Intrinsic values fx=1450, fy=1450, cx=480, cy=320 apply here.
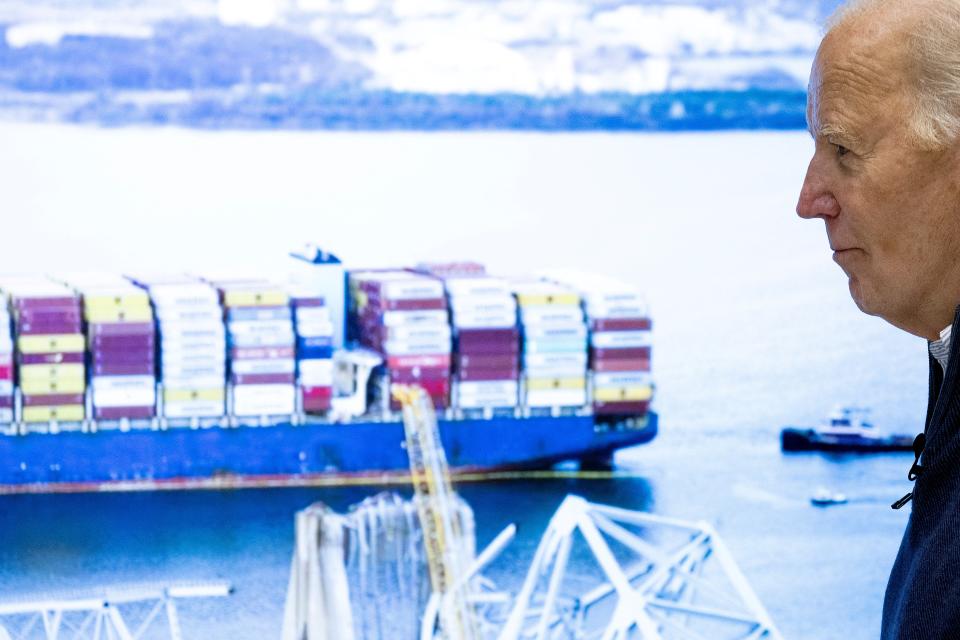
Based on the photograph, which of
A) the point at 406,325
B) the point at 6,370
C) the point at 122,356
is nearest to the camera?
the point at 6,370

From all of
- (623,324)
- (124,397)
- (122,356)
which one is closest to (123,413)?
(124,397)

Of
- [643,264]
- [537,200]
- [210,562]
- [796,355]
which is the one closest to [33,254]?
[210,562]

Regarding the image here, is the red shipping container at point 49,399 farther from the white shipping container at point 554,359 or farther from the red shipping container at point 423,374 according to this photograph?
the white shipping container at point 554,359

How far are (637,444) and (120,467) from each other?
1835 mm

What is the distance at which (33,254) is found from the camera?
14.2ft

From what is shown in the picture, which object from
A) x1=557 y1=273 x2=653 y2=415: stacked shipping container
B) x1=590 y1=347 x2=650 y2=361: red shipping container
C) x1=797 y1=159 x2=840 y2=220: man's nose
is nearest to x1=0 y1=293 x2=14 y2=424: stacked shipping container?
x1=557 y1=273 x2=653 y2=415: stacked shipping container

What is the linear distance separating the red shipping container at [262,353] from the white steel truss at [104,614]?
0.78 metres

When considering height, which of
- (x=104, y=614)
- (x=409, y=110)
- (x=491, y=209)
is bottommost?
(x=104, y=614)

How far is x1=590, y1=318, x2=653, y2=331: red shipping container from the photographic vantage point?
499 cm

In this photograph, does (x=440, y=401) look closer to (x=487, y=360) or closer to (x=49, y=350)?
(x=487, y=360)

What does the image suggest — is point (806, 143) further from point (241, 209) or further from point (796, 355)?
point (241, 209)

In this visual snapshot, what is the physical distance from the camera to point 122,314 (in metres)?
4.64

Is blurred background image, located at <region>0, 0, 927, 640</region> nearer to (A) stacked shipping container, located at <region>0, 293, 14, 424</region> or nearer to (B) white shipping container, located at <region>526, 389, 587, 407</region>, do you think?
(A) stacked shipping container, located at <region>0, 293, 14, 424</region>

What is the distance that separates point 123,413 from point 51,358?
1.00 feet
